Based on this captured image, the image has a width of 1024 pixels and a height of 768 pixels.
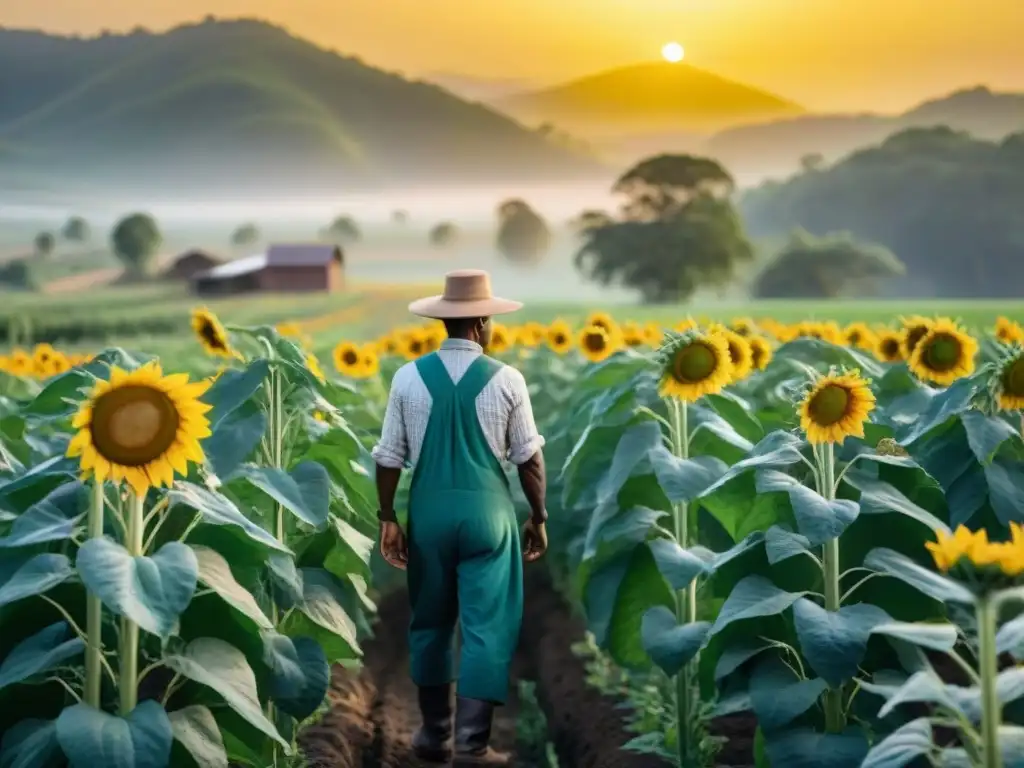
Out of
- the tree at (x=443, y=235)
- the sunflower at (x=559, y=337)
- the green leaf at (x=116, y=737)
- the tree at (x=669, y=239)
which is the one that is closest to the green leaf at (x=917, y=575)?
the green leaf at (x=116, y=737)

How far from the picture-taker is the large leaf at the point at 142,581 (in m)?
2.62

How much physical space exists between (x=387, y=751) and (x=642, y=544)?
1320 mm

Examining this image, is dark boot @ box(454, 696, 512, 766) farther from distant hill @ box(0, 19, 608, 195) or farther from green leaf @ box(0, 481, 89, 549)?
distant hill @ box(0, 19, 608, 195)

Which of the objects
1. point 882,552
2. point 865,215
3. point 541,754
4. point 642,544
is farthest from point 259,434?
point 865,215

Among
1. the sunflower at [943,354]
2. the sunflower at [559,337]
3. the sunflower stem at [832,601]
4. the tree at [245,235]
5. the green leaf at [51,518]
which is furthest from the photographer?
the tree at [245,235]

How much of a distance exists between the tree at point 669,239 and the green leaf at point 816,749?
1280 centimetres

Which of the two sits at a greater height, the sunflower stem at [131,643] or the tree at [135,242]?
the tree at [135,242]

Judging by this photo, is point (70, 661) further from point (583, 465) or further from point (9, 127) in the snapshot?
point (9, 127)

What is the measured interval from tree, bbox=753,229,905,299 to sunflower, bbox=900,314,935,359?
386 inches

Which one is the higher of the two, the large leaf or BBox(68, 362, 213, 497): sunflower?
BBox(68, 362, 213, 497): sunflower

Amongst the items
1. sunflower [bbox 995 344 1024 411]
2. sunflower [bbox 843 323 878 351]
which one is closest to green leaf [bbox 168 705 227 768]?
sunflower [bbox 995 344 1024 411]

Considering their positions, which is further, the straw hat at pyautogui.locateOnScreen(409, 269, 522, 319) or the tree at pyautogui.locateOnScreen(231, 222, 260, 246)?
the tree at pyautogui.locateOnScreen(231, 222, 260, 246)

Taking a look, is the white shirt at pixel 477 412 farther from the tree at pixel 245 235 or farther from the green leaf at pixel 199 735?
the tree at pixel 245 235

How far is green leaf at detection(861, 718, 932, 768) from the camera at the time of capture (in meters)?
2.23
